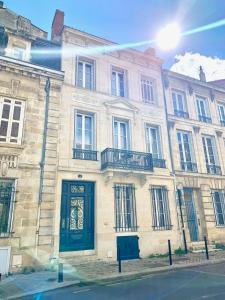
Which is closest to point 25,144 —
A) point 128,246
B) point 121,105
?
point 121,105

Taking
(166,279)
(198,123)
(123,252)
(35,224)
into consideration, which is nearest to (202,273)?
(166,279)

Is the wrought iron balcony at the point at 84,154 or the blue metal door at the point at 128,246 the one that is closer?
the blue metal door at the point at 128,246

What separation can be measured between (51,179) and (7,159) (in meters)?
1.79

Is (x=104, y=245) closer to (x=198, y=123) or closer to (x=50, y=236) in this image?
(x=50, y=236)

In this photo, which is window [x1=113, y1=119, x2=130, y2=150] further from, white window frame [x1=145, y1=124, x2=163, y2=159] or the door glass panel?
the door glass panel

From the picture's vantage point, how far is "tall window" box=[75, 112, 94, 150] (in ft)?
34.3

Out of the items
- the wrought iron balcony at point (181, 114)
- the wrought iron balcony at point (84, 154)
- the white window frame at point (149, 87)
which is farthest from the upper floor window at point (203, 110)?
the wrought iron balcony at point (84, 154)

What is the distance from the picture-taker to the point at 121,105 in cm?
1202

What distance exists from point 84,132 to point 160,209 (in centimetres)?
533

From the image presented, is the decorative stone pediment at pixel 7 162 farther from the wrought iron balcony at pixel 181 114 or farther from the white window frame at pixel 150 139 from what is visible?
the wrought iron balcony at pixel 181 114

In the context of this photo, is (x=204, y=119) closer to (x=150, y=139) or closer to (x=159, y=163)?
(x=150, y=139)

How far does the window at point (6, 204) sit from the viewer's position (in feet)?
25.8

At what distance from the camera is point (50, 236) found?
27.3 ft

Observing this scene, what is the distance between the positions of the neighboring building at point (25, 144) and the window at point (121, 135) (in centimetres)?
309
